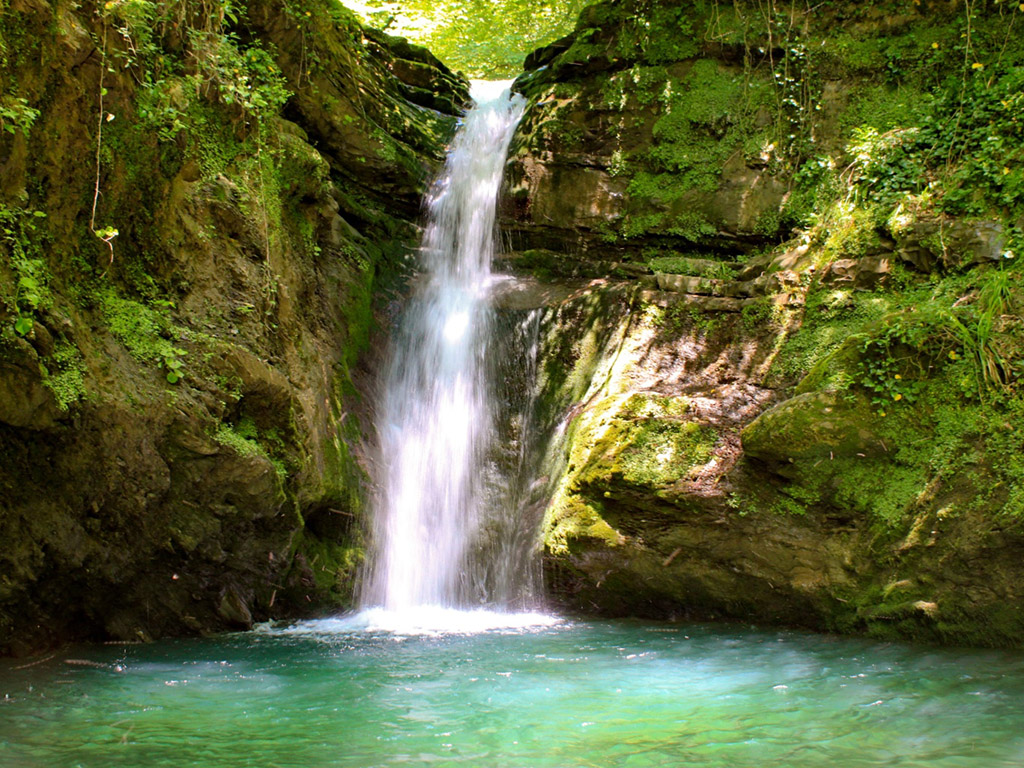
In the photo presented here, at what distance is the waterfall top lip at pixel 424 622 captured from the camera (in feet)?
21.1

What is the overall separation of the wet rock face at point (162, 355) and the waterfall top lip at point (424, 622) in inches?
12.0

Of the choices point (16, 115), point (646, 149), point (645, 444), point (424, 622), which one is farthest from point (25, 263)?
point (646, 149)

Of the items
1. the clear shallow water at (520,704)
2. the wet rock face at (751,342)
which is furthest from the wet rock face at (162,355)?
the wet rock face at (751,342)

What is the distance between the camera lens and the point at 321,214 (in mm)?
8555

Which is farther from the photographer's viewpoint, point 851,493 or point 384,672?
point 851,493

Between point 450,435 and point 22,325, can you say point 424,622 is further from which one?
point 22,325

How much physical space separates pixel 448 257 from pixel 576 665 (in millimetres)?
6037

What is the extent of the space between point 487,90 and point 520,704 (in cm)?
1044

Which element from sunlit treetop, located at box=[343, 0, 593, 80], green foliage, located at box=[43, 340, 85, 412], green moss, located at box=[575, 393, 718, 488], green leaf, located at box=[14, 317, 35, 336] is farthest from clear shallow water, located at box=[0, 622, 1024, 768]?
sunlit treetop, located at box=[343, 0, 593, 80]

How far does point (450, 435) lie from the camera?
8430mm

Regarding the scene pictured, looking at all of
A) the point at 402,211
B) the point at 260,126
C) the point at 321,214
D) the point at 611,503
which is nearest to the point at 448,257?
the point at 402,211

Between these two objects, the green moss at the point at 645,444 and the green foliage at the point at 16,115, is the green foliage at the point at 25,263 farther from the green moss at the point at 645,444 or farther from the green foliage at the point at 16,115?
the green moss at the point at 645,444

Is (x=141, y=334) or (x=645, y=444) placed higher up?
(x=141, y=334)

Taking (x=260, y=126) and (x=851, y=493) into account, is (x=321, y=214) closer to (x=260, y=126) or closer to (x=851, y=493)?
(x=260, y=126)
